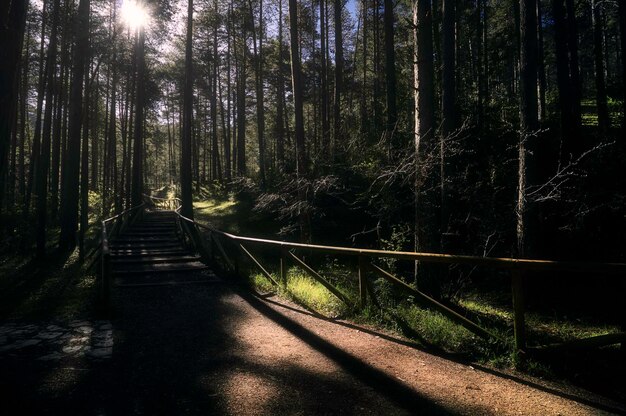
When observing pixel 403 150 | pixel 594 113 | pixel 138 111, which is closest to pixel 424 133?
pixel 403 150

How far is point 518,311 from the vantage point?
4.15 m

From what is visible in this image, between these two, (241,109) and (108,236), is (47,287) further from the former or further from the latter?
(241,109)

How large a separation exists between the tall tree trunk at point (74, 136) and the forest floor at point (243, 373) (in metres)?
8.69

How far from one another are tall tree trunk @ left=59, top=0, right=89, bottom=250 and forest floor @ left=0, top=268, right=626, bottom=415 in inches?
342

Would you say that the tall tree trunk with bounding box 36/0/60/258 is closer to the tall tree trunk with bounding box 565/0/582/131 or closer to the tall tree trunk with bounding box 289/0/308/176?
the tall tree trunk with bounding box 289/0/308/176

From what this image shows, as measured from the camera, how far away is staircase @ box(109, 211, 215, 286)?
30.9 ft

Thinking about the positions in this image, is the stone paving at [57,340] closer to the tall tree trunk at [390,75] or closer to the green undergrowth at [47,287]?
the green undergrowth at [47,287]

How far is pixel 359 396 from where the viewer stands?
3600mm

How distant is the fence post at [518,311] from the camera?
4.10 metres

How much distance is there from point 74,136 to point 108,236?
4508mm

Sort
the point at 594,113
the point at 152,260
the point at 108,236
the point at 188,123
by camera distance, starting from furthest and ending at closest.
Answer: the point at 594,113 < the point at 188,123 < the point at 108,236 < the point at 152,260

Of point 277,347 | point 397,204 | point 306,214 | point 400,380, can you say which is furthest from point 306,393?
point 306,214

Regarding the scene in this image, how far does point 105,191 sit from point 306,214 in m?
23.6

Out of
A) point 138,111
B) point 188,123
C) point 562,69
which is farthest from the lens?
point 138,111
